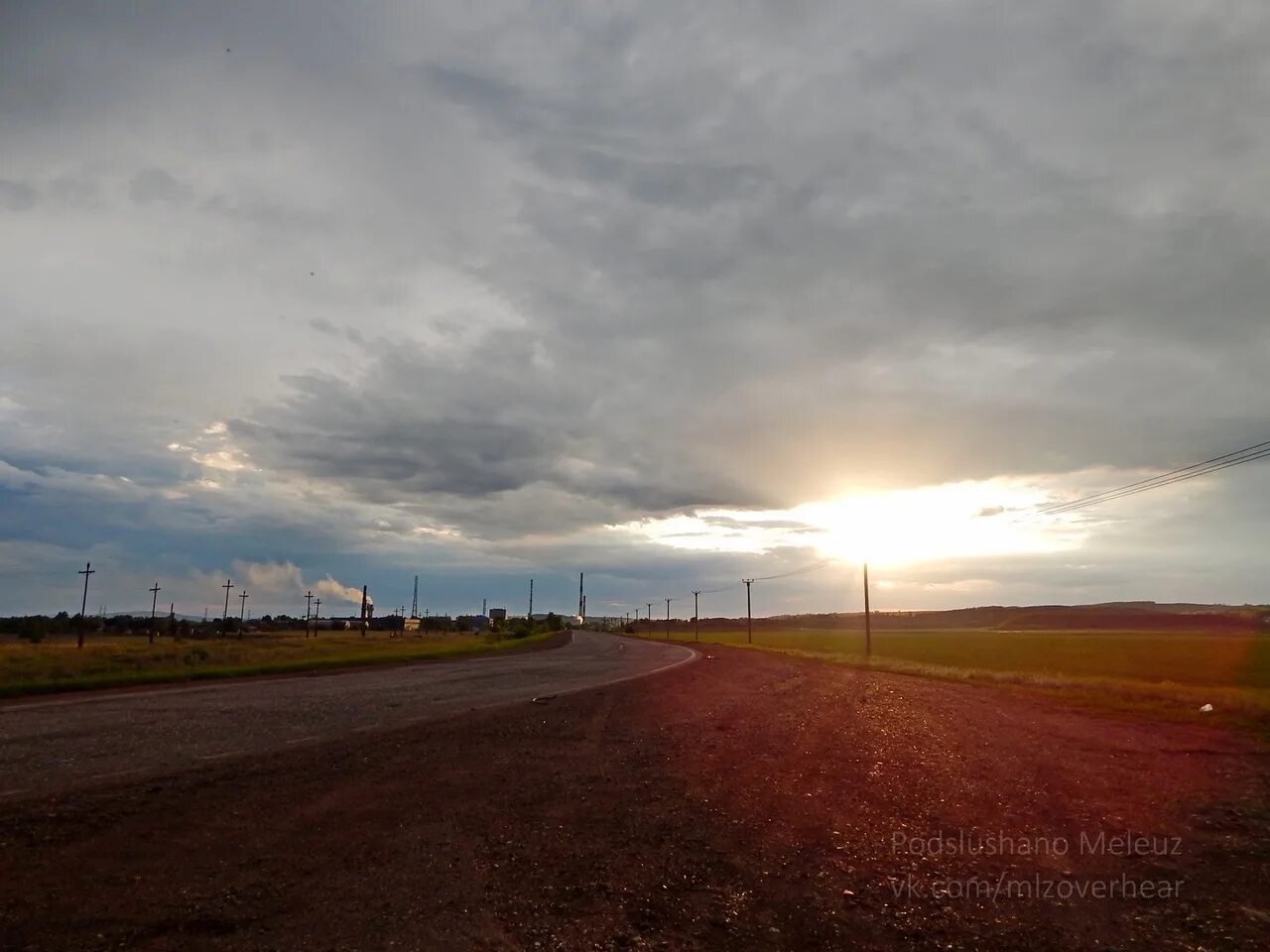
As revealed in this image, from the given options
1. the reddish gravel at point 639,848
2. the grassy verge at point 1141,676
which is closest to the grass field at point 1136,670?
the grassy verge at point 1141,676

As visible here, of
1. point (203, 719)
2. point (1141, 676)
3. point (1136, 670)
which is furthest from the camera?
point (1136, 670)

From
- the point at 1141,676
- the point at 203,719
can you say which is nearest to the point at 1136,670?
the point at 1141,676

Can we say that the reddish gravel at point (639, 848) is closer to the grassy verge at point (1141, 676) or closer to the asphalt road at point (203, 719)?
the asphalt road at point (203, 719)

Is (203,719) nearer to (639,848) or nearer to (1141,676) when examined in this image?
(639,848)

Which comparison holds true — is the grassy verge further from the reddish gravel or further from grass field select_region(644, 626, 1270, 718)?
the reddish gravel

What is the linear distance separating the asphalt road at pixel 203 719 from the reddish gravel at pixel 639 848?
138cm

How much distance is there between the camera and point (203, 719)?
Result: 18047mm

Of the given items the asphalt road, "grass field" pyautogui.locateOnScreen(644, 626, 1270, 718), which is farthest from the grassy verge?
the asphalt road

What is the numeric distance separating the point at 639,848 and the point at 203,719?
14.0 m

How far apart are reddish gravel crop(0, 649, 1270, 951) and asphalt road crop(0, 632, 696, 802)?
4.54 ft

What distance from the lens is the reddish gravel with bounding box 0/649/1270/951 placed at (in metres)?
6.02

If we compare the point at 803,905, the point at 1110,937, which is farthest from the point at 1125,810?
the point at 803,905

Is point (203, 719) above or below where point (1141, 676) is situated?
above

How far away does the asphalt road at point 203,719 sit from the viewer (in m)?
12.2
